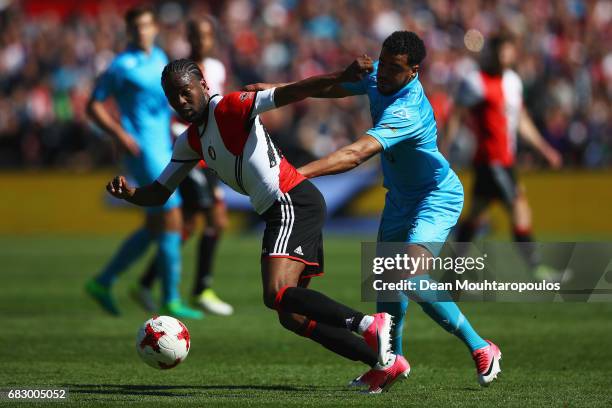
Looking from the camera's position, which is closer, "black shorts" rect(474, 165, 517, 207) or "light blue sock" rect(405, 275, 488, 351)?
"light blue sock" rect(405, 275, 488, 351)

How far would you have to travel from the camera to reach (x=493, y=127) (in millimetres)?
12555

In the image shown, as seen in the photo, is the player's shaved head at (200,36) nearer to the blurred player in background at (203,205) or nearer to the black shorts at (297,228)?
the blurred player in background at (203,205)

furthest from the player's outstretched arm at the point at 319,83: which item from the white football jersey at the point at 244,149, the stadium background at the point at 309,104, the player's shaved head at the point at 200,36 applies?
the stadium background at the point at 309,104

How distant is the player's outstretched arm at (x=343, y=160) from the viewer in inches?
244

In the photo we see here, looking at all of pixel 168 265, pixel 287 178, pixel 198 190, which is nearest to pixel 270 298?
pixel 287 178

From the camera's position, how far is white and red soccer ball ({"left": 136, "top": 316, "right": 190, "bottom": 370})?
6871 millimetres

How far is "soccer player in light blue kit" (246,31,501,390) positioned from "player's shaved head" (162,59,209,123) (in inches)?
14.8

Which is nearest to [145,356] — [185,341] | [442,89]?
[185,341]

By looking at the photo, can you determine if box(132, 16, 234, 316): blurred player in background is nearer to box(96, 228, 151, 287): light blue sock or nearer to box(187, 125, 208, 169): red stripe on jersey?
box(96, 228, 151, 287): light blue sock

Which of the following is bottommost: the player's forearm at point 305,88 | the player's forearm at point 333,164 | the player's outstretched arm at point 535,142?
the player's outstretched arm at point 535,142

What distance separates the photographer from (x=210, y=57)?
36.0 ft

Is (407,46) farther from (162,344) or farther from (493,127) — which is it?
(493,127)

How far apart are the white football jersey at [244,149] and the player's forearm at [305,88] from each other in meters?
0.10

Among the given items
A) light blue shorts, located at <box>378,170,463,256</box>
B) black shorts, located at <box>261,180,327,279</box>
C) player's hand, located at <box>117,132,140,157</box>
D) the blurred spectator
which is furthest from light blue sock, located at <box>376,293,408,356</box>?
the blurred spectator
